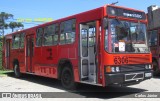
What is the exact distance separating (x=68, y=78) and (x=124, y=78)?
2962mm

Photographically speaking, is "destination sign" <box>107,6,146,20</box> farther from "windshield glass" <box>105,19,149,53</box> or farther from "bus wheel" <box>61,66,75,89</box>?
"bus wheel" <box>61,66,75,89</box>

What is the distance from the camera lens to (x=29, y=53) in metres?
16.3

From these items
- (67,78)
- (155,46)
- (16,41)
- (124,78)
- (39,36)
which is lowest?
(67,78)

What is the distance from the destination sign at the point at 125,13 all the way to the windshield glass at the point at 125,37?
9.8 inches

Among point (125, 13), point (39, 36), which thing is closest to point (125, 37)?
point (125, 13)

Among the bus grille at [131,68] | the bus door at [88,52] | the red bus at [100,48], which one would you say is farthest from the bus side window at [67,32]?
the bus grille at [131,68]

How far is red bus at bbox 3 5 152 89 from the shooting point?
10039 mm

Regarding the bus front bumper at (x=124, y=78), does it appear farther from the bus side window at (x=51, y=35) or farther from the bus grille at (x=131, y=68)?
the bus side window at (x=51, y=35)

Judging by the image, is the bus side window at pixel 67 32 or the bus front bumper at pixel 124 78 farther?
the bus side window at pixel 67 32

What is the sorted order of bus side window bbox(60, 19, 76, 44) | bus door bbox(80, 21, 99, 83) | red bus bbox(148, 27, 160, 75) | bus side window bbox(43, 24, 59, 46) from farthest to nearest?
red bus bbox(148, 27, 160, 75) < bus side window bbox(43, 24, 59, 46) < bus side window bbox(60, 19, 76, 44) < bus door bbox(80, 21, 99, 83)

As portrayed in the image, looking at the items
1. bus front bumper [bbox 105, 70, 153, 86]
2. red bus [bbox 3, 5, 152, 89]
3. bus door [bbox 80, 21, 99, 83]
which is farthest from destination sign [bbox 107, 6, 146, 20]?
bus front bumper [bbox 105, 70, 153, 86]

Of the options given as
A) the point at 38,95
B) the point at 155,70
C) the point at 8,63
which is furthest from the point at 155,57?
the point at 8,63

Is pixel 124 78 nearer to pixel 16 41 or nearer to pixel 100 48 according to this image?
pixel 100 48

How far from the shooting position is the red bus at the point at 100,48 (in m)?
10.0
